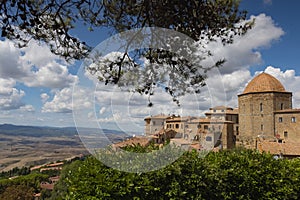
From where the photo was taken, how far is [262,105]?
38500 mm

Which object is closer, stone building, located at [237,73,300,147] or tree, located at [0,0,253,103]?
tree, located at [0,0,253,103]

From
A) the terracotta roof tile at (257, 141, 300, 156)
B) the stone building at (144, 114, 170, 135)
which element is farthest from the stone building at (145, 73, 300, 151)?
the stone building at (144, 114, 170, 135)

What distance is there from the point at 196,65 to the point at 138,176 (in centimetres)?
235

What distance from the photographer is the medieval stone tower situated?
38156 mm

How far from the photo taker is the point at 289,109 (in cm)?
3769

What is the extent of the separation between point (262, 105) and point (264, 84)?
3248 mm

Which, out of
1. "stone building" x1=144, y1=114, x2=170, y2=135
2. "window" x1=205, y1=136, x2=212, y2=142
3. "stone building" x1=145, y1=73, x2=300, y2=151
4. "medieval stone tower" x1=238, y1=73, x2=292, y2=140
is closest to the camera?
"stone building" x1=144, y1=114, x2=170, y2=135

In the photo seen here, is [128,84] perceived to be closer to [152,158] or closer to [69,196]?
[152,158]

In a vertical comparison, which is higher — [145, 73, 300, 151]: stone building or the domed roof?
the domed roof

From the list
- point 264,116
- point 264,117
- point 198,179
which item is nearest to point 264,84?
point 264,116

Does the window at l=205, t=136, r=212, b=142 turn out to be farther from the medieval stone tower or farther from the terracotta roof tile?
the medieval stone tower

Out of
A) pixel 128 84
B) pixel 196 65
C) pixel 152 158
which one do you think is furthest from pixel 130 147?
pixel 196 65

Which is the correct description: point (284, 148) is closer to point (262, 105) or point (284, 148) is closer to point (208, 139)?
point (262, 105)

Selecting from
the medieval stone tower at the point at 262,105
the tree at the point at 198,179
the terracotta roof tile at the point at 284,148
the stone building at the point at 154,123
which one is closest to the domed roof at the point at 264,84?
the medieval stone tower at the point at 262,105
